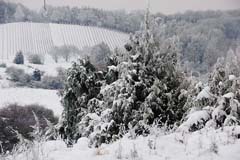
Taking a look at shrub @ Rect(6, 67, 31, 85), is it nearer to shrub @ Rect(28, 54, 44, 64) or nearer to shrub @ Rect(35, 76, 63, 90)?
shrub @ Rect(35, 76, 63, 90)

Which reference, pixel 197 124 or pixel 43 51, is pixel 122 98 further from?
pixel 43 51

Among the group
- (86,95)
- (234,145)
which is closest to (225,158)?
(234,145)

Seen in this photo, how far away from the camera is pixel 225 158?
106 inches

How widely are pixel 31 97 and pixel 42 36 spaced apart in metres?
38.8

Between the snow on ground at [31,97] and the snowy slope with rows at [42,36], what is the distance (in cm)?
2567

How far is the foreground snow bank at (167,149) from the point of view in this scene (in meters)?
2.81

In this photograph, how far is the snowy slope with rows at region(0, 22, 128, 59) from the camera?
72.9 m

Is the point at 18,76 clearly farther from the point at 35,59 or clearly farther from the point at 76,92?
the point at 76,92

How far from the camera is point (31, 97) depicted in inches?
1623

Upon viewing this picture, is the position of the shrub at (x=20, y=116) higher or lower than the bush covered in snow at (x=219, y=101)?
lower

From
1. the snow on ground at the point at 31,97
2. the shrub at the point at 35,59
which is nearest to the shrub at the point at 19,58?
the shrub at the point at 35,59

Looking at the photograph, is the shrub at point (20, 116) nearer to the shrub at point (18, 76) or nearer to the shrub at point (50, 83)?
Answer: the shrub at point (50, 83)

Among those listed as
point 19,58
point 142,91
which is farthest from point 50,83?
point 142,91

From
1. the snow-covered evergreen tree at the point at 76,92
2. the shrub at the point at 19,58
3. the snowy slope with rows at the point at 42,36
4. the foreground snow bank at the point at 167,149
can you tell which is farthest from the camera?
the snowy slope with rows at the point at 42,36
